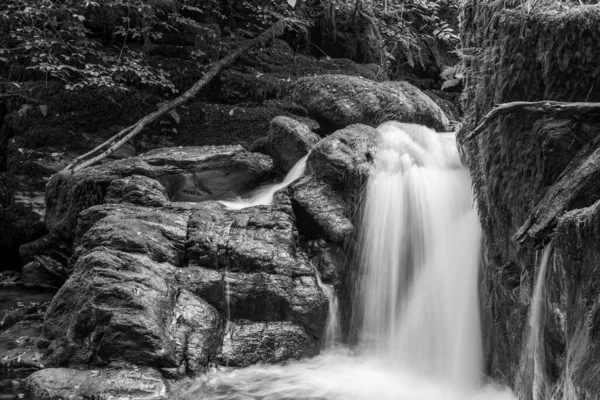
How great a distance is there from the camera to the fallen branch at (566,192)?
343 cm

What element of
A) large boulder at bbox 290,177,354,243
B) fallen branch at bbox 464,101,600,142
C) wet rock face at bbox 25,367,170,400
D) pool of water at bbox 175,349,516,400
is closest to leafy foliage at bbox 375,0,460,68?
large boulder at bbox 290,177,354,243

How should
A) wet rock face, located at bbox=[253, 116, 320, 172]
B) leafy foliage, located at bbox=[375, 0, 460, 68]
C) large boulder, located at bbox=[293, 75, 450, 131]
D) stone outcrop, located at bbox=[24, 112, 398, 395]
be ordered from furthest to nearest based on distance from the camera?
1. leafy foliage, located at bbox=[375, 0, 460, 68]
2. large boulder, located at bbox=[293, 75, 450, 131]
3. wet rock face, located at bbox=[253, 116, 320, 172]
4. stone outcrop, located at bbox=[24, 112, 398, 395]

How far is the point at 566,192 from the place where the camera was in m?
3.51

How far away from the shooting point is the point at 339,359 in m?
5.99

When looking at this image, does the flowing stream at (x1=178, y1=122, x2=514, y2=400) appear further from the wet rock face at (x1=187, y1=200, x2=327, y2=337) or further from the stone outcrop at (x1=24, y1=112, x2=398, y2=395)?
the wet rock face at (x1=187, y1=200, x2=327, y2=337)

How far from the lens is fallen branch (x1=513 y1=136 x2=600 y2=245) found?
3.43m

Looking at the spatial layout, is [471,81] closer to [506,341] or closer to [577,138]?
[577,138]

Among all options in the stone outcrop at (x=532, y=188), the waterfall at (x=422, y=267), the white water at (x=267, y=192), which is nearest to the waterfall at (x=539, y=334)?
the stone outcrop at (x=532, y=188)

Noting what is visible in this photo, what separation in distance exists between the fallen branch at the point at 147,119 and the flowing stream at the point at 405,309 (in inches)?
178

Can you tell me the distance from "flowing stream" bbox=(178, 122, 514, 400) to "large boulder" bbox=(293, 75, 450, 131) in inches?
55.1

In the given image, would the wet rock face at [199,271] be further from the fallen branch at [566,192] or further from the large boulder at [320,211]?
the fallen branch at [566,192]

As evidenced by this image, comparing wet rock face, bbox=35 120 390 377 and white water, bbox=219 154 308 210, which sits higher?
white water, bbox=219 154 308 210

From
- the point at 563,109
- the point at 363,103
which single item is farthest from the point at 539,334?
the point at 363,103

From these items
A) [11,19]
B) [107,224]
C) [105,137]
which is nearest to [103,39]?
[11,19]
